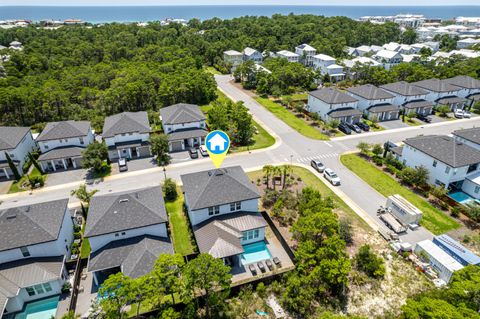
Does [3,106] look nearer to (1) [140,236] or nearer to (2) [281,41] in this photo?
(1) [140,236]

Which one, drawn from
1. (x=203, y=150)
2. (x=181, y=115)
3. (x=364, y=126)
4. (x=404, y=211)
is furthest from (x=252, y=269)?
(x=364, y=126)

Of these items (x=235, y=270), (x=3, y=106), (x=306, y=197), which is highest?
(x=3, y=106)

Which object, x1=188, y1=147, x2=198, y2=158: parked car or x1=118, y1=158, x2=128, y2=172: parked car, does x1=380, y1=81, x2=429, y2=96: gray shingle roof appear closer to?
x1=188, y1=147, x2=198, y2=158: parked car

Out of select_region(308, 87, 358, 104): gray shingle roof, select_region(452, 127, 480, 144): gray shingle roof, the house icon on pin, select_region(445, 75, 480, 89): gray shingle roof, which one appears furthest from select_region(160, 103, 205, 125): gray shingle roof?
select_region(445, 75, 480, 89): gray shingle roof

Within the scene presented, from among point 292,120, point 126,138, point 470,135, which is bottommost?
point 292,120

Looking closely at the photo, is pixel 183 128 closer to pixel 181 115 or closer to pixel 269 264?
pixel 181 115

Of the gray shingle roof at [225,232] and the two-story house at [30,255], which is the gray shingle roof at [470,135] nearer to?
the gray shingle roof at [225,232]

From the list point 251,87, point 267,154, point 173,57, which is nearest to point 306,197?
point 267,154

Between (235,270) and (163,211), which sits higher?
(163,211)
